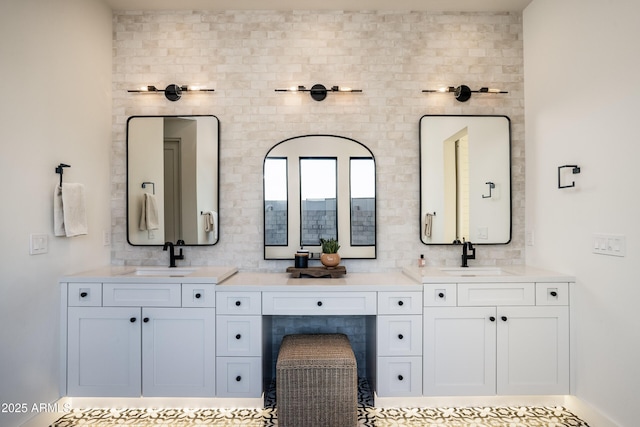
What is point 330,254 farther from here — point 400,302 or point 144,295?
point 144,295

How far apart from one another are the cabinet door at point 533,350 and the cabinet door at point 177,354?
80.2 inches

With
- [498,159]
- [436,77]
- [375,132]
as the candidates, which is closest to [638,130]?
[498,159]

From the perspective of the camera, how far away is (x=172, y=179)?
2941 millimetres

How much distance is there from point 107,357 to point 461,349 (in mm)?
2468

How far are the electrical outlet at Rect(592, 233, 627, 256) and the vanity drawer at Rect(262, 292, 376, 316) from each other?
1.47m

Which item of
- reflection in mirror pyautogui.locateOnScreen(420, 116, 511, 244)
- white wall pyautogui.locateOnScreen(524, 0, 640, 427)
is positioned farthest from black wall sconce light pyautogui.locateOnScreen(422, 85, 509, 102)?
white wall pyautogui.locateOnScreen(524, 0, 640, 427)

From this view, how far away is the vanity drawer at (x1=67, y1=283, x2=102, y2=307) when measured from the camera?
240 cm

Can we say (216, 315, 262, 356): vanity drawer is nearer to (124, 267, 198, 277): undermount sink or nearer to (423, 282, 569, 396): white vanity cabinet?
(124, 267, 198, 277): undermount sink

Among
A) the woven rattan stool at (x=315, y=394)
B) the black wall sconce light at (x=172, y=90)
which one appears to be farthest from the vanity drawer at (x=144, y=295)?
the black wall sconce light at (x=172, y=90)

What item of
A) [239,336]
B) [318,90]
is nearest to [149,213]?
[239,336]

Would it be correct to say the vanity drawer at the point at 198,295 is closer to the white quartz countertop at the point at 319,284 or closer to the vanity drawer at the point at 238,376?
the white quartz countertop at the point at 319,284

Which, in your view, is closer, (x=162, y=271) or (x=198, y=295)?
(x=198, y=295)

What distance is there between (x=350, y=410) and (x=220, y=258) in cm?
157

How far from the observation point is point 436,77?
2.99 metres
